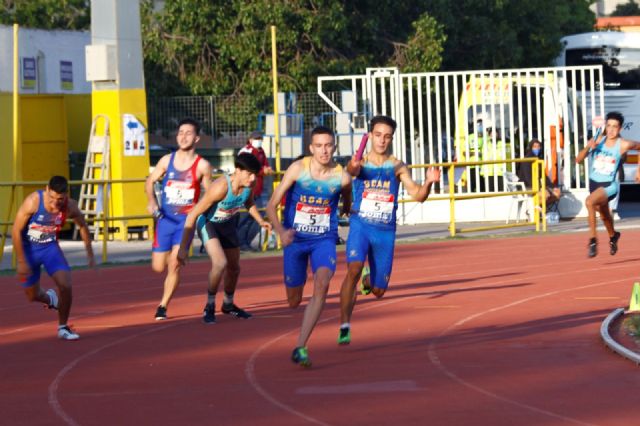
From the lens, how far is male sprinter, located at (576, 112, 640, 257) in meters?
18.2

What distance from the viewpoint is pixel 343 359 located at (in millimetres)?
11539

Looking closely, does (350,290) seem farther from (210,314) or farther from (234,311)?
(234,311)

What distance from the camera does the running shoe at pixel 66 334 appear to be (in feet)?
44.0

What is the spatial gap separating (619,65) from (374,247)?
92.1ft

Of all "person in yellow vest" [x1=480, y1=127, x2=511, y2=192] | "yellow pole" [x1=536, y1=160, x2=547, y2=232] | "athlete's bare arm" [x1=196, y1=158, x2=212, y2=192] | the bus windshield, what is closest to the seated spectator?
"person in yellow vest" [x1=480, y1=127, x2=511, y2=192]

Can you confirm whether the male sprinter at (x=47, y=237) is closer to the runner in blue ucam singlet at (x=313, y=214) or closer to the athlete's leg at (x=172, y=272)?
the athlete's leg at (x=172, y=272)

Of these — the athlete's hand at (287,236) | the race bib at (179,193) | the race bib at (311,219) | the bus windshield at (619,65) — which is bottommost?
the athlete's hand at (287,236)

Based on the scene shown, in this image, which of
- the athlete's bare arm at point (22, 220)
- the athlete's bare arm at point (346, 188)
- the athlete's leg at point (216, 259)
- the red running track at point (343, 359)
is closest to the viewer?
the red running track at point (343, 359)

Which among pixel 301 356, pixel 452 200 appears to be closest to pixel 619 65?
pixel 452 200

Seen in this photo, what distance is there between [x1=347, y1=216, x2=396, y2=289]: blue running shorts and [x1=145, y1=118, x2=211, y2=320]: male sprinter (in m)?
2.62

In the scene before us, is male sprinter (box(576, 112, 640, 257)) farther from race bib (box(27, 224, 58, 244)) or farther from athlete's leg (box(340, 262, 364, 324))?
race bib (box(27, 224, 58, 244))

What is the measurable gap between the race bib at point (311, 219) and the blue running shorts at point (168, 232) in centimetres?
296

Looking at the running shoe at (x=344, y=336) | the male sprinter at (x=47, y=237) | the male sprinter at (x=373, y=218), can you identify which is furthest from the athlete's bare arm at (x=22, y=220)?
the running shoe at (x=344, y=336)

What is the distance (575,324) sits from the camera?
13.4 meters
